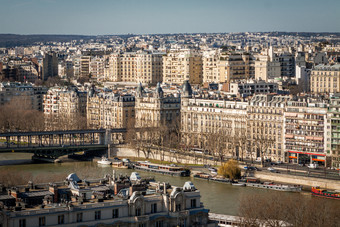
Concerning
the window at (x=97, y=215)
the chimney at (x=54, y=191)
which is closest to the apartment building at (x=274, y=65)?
the chimney at (x=54, y=191)

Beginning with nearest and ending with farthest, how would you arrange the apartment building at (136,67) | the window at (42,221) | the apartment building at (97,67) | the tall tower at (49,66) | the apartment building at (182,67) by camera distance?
the window at (42,221) < the apartment building at (182,67) < the apartment building at (136,67) < the apartment building at (97,67) < the tall tower at (49,66)

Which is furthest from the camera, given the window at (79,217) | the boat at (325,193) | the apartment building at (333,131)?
the apartment building at (333,131)

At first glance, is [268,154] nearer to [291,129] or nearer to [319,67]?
[291,129]

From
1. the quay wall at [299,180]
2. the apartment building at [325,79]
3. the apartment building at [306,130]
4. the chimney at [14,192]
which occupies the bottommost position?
the quay wall at [299,180]

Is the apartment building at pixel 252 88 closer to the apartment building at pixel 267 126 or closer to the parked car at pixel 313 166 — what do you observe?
the apartment building at pixel 267 126

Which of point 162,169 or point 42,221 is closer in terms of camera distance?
point 42,221

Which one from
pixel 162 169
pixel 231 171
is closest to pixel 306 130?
pixel 231 171

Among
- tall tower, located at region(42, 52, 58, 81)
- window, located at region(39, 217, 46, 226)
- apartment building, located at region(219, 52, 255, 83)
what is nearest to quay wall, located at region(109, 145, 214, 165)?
apartment building, located at region(219, 52, 255, 83)

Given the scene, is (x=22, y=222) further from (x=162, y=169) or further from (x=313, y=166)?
(x=162, y=169)

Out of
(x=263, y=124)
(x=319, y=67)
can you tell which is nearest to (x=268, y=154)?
(x=263, y=124)
